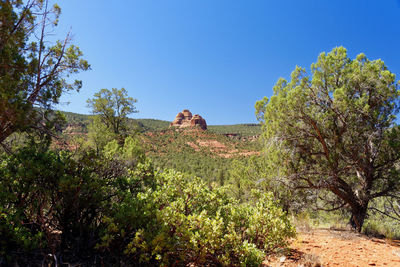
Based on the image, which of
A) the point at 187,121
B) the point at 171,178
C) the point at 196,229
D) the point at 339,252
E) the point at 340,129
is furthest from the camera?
the point at 187,121

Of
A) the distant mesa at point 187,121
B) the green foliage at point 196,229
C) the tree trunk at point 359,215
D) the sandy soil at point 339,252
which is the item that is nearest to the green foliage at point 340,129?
the tree trunk at point 359,215

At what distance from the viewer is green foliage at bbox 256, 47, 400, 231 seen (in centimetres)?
650

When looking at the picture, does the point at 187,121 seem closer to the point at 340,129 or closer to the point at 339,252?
the point at 340,129

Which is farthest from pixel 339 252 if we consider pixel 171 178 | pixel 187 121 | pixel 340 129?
pixel 187 121

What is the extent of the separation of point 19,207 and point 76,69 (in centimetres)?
484

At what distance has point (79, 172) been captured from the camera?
12.2 ft

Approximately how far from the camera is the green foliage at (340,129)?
6504 mm

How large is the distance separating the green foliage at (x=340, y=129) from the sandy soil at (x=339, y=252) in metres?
1.61

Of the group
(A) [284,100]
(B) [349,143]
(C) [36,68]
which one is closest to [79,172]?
(C) [36,68]

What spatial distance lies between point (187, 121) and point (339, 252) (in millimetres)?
111135

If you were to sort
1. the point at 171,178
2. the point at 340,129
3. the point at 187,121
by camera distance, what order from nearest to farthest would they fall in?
the point at 171,178, the point at 340,129, the point at 187,121

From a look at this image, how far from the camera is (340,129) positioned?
274 inches

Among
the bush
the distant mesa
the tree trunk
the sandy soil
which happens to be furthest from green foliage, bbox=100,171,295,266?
the distant mesa

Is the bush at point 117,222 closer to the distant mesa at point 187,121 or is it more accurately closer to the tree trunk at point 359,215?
the tree trunk at point 359,215
